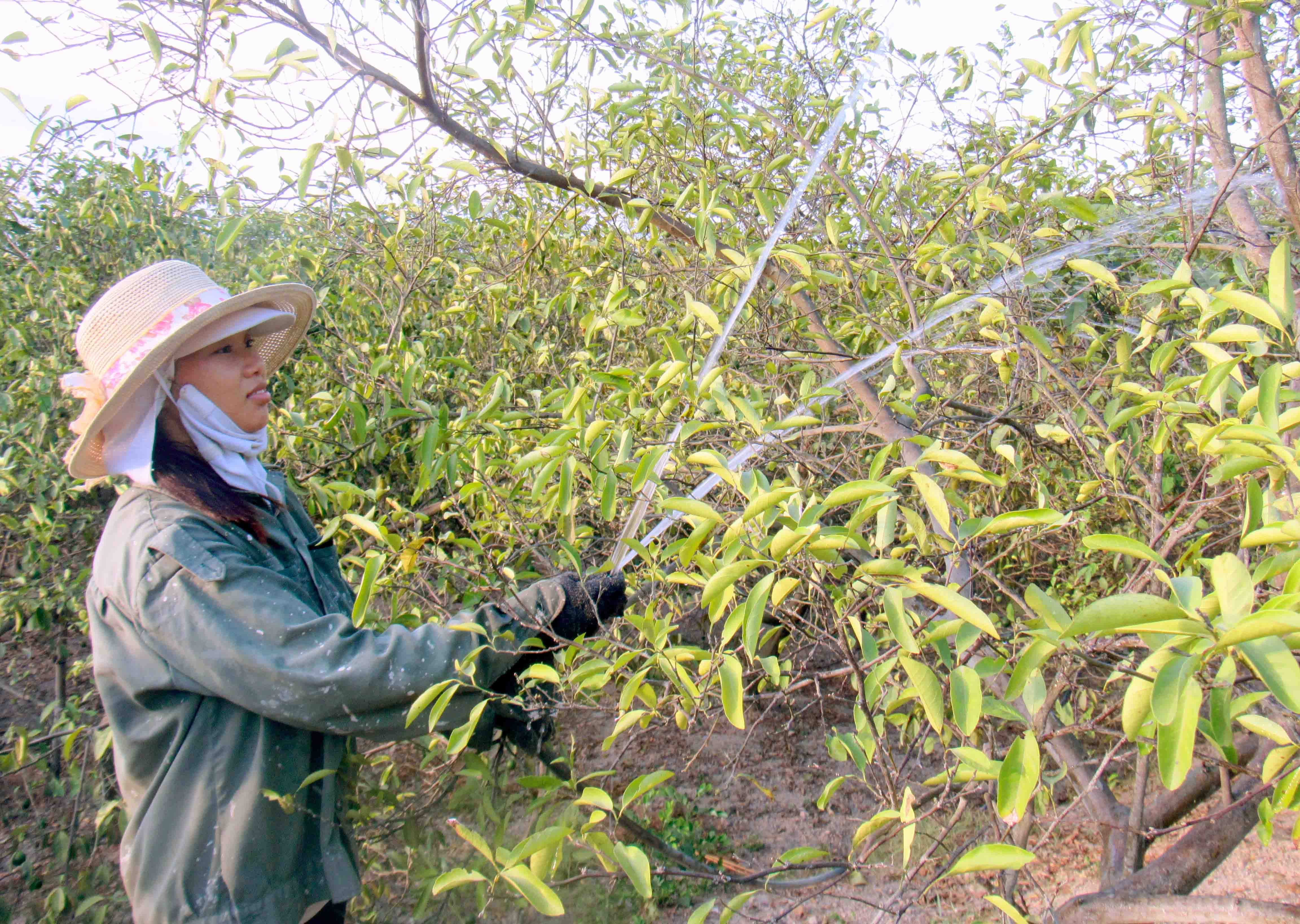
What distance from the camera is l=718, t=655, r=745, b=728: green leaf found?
114 centimetres

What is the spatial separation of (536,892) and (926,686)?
61cm

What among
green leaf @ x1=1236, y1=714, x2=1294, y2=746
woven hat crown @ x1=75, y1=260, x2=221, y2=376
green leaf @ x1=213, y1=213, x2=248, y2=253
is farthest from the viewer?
green leaf @ x1=213, y1=213, x2=248, y2=253

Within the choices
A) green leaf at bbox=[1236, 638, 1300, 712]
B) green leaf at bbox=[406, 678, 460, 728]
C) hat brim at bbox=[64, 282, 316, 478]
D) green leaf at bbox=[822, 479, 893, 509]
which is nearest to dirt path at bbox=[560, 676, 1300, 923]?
green leaf at bbox=[406, 678, 460, 728]

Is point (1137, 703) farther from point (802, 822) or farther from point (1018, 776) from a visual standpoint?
point (802, 822)

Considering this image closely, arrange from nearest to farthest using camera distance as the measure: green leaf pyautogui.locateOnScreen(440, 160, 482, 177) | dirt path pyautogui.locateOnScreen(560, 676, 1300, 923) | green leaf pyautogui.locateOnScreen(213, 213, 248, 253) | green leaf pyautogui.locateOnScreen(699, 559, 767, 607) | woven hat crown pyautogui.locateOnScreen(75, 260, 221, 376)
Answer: green leaf pyautogui.locateOnScreen(699, 559, 767, 607), woven hat crown pyautogui.locateOnScreen(75, 260, 221, 376), green leaf pyautogui.locateOnScreen(213, 213, 248, 253), green leaf pyautogui.locateOnScreen(440, 160, 482, 177), dirt path pyautogui.locateOnScreen(560, 676, 1300, 923)

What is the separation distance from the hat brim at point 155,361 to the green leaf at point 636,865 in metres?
1.15

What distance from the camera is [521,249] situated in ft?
9.71

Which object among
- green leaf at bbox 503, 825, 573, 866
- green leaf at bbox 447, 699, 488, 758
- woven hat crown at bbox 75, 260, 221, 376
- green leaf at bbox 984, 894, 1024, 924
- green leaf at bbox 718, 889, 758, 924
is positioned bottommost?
green leaf at bbox 984, 894, 1024, 924

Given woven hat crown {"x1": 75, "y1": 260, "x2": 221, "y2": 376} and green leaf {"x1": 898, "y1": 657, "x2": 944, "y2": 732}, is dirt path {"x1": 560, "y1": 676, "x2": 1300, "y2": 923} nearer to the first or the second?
green leaf {"x1": 898, "y1": 657, "x2": 944, "y2": 732}

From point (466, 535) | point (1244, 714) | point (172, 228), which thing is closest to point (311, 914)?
point (466, 535)

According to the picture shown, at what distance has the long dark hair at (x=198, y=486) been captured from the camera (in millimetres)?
1542

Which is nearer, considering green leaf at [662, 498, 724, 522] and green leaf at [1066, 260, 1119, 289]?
green leaf at [662, 498, 724, 522]

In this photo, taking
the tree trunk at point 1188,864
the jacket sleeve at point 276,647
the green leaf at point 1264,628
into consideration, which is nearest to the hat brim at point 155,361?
the jacket sleeve at point 276,647

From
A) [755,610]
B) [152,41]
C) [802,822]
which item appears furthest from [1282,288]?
[802,822]
